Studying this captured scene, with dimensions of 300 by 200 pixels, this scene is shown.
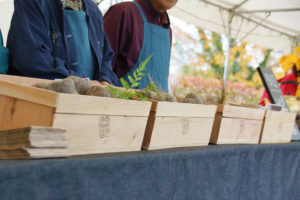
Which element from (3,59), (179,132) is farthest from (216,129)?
(3,59)

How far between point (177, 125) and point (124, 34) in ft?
4.61

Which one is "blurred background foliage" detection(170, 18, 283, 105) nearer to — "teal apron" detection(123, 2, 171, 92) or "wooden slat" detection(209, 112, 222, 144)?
"teal apron" detection(123, 2, 171, 92)

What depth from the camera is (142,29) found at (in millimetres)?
2518

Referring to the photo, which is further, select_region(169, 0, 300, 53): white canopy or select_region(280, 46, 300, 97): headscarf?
select_region(169, 0, 300, 53): white canopy

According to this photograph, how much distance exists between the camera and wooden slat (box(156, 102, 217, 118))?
43.9 inches

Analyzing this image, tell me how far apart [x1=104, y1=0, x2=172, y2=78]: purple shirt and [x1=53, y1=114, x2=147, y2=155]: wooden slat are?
144 cm

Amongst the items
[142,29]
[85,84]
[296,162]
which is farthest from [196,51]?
[85,84]

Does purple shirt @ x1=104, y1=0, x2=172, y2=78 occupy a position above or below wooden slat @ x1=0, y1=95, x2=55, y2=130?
above

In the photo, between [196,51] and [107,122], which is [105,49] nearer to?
[107,122]

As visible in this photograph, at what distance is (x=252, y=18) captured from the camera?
584cm

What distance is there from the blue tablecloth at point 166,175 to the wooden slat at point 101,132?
0.14ft

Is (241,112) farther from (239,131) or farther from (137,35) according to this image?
(137,35)

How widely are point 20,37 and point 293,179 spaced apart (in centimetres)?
159

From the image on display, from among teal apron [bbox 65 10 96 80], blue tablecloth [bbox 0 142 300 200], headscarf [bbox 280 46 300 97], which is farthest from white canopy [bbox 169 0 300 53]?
blue tablecloth [bbox 0 142 300 200]
